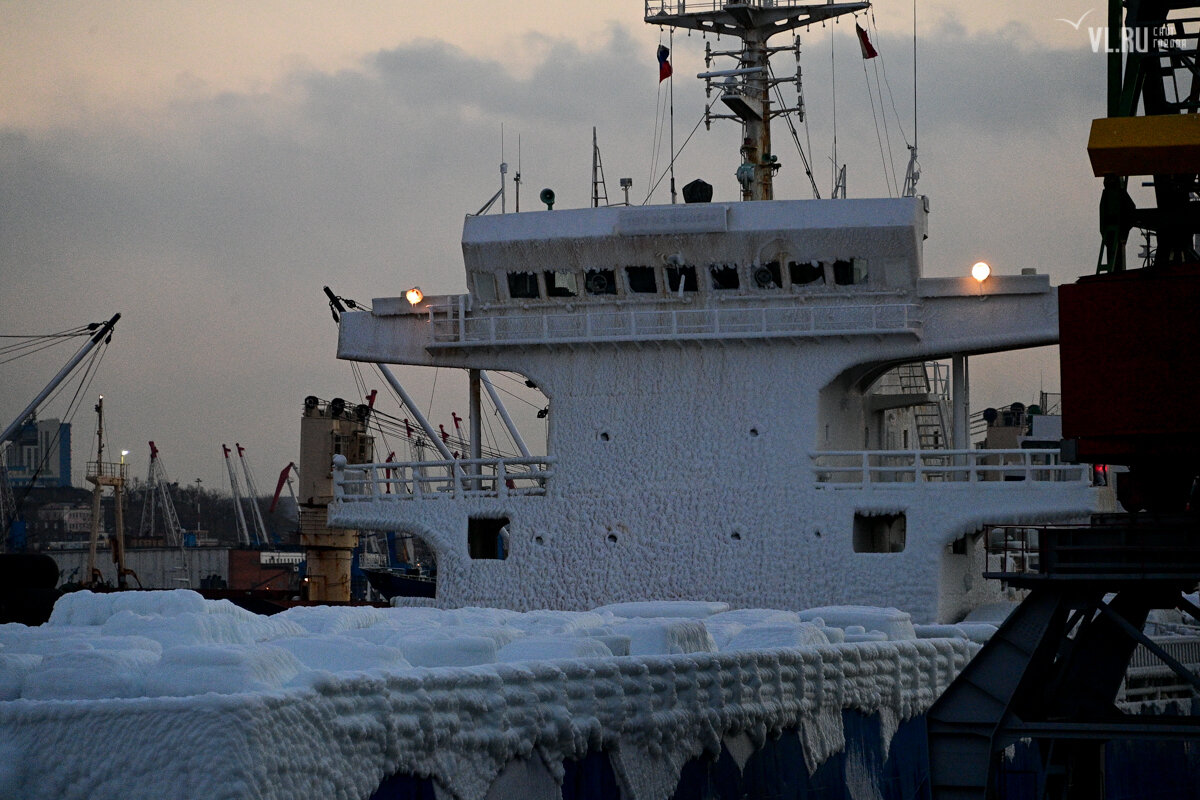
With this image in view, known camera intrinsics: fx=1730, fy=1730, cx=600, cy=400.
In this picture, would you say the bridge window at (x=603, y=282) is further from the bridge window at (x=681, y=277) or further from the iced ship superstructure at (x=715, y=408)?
the bridge window at (x=681, y=277)

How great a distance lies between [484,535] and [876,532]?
647cm

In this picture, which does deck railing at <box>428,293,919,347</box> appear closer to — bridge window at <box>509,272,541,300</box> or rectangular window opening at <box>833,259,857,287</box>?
bridge window at <box>509,272,541,300</box>

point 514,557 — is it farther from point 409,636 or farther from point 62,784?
point 62,784

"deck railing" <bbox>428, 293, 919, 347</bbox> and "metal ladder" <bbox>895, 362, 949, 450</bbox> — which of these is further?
"metal ladder" <bbox>895, 362, 949, 450</bbox>

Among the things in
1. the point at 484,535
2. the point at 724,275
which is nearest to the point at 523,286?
the point at 724,275

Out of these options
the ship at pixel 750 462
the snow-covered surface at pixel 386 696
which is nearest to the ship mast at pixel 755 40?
the ship at pixel 750 462

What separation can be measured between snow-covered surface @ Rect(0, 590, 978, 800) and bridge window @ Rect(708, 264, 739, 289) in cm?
794

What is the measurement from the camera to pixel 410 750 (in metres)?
12.4

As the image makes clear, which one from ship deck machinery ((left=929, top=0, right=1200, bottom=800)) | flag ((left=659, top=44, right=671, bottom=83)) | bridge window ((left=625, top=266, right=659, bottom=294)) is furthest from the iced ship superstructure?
ship deck machinery ((left=929, top=0, right=1200, bottom=800))

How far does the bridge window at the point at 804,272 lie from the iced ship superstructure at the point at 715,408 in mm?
36

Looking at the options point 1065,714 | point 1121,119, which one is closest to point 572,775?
point 1065,714

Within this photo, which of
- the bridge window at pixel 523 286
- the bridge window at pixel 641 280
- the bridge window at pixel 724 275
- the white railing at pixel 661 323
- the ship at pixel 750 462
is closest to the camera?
the ship at pixel 750 462

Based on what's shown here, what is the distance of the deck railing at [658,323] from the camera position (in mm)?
26688

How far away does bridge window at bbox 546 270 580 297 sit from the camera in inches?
1101
